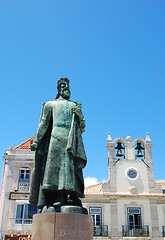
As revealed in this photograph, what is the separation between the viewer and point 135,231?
2411cm

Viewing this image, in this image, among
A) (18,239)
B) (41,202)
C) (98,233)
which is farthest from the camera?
(98,233)

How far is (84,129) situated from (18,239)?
18646mm

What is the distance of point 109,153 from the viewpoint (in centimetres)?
2780

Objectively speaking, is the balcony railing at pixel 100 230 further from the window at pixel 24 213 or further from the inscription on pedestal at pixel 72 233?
the inscription on pedestal at pixel 72 233

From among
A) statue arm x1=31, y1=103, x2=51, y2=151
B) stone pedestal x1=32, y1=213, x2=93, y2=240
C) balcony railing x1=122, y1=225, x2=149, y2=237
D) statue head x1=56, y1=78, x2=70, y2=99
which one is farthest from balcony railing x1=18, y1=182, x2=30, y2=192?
stone pedestal x1=32, y1=213, x2=93, y2=240

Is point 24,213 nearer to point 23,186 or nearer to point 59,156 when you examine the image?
point 23,186

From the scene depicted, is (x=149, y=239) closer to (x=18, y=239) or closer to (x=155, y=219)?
(x=155, y=219)

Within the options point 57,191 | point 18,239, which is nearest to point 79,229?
point 57,191

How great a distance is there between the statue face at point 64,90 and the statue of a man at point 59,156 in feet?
0.44

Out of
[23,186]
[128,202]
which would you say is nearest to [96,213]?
[128,202]

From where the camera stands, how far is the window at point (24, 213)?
880 inches

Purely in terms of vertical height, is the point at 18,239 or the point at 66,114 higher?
the point at 66,114

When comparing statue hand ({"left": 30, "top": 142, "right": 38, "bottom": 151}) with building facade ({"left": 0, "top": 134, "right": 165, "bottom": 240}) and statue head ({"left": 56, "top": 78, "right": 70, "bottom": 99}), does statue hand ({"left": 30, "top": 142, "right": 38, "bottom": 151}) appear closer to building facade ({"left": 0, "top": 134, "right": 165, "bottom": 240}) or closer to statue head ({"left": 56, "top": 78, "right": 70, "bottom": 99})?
statue head ({"left": 56, "top": 78, "right": 70, "bottom": 99})

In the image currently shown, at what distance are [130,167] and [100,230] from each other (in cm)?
655
